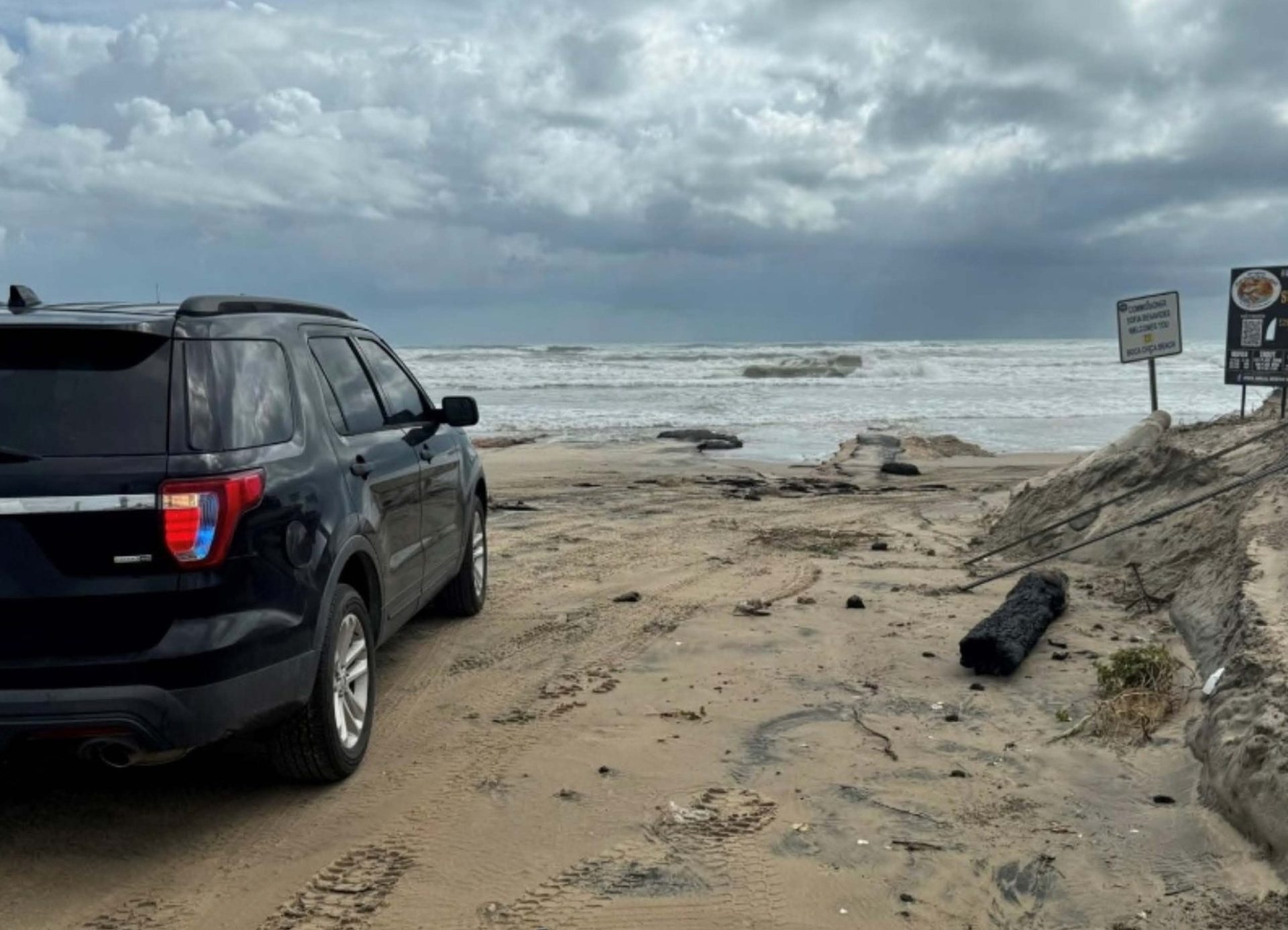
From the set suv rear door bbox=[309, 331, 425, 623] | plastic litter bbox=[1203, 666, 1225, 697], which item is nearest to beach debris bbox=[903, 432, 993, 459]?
plastic litter bbox=[1203, 666, 1225, 697]

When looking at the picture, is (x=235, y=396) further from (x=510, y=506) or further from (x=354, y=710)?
(x=510, y=506)

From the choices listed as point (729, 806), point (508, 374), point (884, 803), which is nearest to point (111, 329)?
point (729, 806)

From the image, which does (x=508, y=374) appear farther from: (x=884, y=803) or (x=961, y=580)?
(x=884, y=803)

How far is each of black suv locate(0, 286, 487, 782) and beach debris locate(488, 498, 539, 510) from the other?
7.45m

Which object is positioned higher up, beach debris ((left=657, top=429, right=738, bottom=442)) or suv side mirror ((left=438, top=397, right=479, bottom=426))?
suv side mirror ((left=438, top=397, right=479, bottom=426))

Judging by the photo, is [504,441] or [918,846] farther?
[504,441]

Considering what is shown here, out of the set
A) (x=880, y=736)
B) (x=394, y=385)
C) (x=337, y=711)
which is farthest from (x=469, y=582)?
(x=880, y=736)

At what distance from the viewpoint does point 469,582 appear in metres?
6.65

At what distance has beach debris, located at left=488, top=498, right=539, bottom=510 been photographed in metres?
11.7

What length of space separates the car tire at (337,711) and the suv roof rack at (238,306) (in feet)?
3.49

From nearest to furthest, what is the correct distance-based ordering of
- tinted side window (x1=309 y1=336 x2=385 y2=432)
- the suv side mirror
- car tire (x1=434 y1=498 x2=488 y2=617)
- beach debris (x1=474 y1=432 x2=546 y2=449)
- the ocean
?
tinted side window (x1=309 y1=336 x2=385 y2=432) < the suv side mirror < car tire (x1=434 y1=498 x2=488 y2=617) < beach debris (x1=474 y1=432 x2=546 y2=449) < the ocean

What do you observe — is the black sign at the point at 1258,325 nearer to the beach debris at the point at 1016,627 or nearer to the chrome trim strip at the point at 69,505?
the beach debris at the point at 1016,627

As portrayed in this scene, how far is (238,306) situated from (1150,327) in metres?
10.3

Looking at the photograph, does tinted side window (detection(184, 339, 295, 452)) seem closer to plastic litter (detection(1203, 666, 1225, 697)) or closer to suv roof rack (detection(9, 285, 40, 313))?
suv roof rack (detection(9, 285, 40, 313))
